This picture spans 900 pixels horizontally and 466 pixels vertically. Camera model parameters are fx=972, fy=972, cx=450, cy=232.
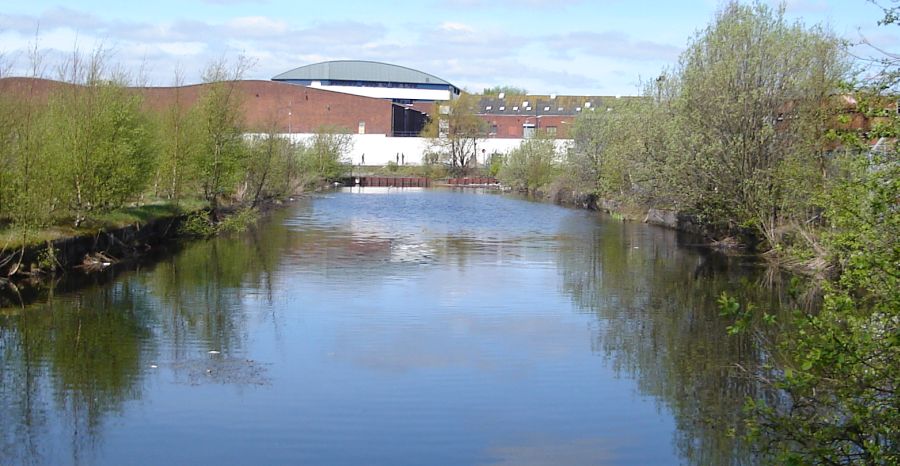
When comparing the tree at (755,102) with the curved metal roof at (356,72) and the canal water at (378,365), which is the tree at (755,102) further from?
the curved metal roof at (356,72)

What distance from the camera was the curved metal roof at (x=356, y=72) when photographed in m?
101

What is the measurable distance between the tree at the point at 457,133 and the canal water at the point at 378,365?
54.9 metres

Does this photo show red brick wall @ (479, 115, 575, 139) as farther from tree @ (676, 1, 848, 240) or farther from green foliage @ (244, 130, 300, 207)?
tree @ (676, 1, 848, 240)

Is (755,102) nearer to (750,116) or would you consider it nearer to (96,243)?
(750,116)

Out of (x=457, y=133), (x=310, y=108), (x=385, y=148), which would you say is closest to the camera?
(x=310, y=108)

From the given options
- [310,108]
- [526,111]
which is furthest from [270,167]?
[526,111]

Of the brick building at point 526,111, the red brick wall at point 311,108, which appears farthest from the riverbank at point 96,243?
the brick building at point 526,111

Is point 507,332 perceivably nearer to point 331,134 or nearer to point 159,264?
point 159,264

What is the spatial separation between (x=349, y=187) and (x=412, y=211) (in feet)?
85.8

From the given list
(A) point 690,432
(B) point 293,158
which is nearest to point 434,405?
(A) point 690,432

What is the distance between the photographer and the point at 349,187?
6700cm

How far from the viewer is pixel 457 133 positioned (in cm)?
7719

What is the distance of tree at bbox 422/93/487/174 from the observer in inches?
3022

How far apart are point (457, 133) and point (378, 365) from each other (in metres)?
66.3
